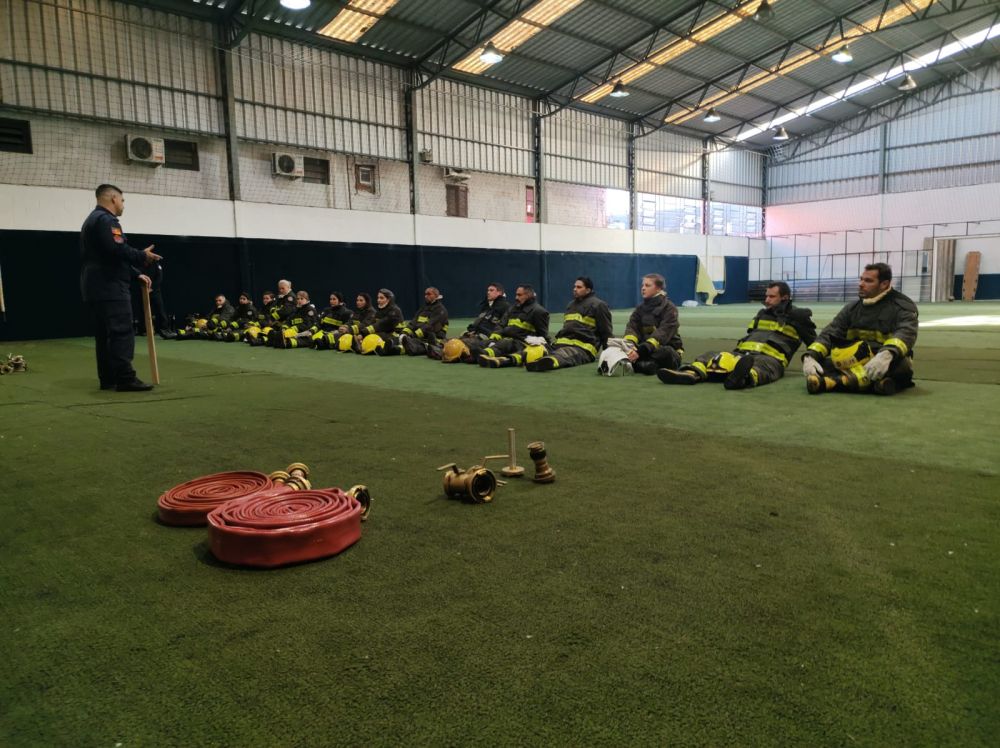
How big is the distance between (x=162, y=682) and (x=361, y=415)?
3916 millimetres

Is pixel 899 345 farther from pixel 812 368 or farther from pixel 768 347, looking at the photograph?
pixel 768 347

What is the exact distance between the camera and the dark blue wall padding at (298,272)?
1526 centimetres

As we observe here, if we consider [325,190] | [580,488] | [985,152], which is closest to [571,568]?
[580,488]

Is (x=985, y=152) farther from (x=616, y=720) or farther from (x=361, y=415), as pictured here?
(x=616, y=720)

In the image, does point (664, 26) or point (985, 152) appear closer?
point (664, 26)

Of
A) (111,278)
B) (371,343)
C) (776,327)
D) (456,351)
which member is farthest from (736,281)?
(111,278)

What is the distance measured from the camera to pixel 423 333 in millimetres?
11422

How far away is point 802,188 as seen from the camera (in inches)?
1310

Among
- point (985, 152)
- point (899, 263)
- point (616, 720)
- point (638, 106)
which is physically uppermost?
point (638, 106)

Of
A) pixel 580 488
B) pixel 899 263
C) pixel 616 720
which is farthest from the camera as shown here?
pixel 899 263

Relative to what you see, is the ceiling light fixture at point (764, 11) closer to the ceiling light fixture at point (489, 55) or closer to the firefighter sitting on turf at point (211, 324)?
the ceiling light fixture at point (489, 55)

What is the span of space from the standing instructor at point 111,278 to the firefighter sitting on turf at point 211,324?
888 cm

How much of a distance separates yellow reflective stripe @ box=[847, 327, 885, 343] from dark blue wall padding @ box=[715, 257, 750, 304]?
27.3 metres

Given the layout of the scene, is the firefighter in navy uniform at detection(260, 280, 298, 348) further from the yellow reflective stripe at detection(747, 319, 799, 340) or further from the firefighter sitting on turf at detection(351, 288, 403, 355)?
the yellow reflective stripe at detection(747, 319, 799, 340)
